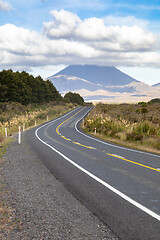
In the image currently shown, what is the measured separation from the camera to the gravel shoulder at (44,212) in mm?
4113

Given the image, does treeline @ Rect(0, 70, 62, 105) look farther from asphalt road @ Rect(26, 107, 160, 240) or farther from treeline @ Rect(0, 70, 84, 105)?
asphalt road @ Rect(26, 107, 160, 240)

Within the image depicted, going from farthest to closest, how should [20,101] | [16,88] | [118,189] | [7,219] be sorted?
[20,101], [16,88], [118,189], [7,219]

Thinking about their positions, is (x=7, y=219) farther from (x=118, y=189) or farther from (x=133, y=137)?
(x=133, y=137)

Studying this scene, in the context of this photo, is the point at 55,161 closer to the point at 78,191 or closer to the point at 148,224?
the point at 78,191

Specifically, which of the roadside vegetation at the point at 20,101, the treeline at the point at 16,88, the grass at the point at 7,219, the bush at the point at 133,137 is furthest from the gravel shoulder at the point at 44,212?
the treeline at the point at 16,88

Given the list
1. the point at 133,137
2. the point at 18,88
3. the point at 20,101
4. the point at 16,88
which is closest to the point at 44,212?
the point at 133,137

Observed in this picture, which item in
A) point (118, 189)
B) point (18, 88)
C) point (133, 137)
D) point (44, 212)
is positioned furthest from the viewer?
point (18, 88)

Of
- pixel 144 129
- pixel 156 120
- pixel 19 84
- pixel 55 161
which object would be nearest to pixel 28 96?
pixel 19 84

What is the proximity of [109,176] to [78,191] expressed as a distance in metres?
1.80

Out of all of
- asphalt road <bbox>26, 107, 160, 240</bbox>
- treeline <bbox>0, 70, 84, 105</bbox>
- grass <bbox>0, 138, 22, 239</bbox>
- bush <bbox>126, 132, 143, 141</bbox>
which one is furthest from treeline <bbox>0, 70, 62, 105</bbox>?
grass <bbox>0, 138, 22, 239</bbox>

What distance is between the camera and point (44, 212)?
504cm

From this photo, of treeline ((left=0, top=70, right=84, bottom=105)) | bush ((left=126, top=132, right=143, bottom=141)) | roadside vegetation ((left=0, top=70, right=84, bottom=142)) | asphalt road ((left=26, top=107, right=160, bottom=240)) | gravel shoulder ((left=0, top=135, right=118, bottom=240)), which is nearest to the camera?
gravel shoulder ((left=0, top=135, right=118, bottom=240))

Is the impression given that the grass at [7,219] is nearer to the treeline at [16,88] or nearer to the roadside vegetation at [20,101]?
the roadside vegetation at [20,101]

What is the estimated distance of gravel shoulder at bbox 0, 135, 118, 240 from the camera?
13.5ft
